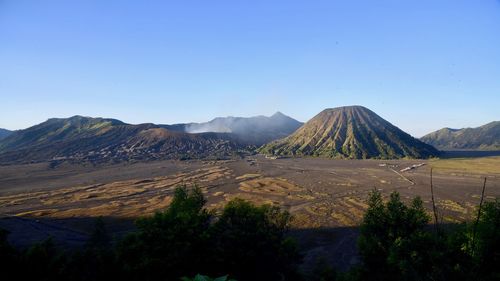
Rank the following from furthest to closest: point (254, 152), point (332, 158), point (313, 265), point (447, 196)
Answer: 1. point (254, 152)
2. point (332, 158)
3. point (447, 196)
4. point (313, 265)

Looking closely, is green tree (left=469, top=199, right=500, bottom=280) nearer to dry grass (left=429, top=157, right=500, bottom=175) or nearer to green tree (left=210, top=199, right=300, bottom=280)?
green tree (left=210, top=199, right=300, bottom=280)

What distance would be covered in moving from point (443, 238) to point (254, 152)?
157 metres

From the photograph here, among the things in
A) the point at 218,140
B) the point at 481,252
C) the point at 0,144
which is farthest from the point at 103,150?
the point at 481,252

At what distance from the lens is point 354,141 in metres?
163

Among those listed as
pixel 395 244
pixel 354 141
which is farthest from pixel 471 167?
pixel 395 244

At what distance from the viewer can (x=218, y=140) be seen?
19412 centimetres

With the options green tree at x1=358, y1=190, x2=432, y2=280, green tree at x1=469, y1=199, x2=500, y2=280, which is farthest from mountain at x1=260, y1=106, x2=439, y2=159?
green tree at x1=469, y1=199, x2=500, y2=280

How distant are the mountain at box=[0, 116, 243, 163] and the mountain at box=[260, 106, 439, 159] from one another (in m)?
31.9

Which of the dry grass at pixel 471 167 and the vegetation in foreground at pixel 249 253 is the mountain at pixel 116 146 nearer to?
the dry grass at pixel 471 167

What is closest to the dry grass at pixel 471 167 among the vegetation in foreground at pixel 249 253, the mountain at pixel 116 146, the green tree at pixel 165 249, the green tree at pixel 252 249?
the vegetation in foreground at pixel 249 253

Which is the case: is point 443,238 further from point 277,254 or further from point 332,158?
point 332,158

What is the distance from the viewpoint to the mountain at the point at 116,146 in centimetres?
14575

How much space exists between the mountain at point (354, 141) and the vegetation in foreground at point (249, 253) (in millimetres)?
130585

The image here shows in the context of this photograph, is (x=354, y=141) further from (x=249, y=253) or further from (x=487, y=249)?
(x=487, y=249)
